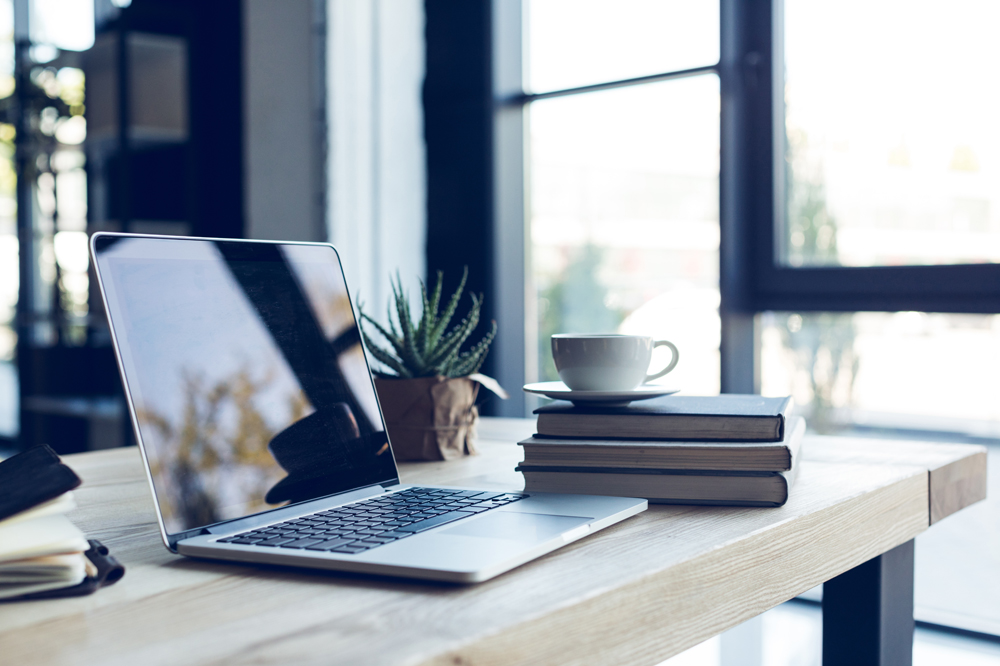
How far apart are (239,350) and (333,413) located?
106 mm

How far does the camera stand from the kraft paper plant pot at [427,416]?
104 cm

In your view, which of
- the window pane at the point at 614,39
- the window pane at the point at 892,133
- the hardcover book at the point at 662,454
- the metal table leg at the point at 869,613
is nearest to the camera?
the hardcover book at the point at 662,454

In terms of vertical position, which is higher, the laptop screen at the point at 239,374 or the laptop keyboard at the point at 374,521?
the laptop screen at the point at 239,374

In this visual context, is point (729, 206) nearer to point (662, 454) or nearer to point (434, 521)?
point (662, 454)

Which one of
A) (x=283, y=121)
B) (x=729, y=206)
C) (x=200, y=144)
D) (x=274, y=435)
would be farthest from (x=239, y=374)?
(x=200, y=144)

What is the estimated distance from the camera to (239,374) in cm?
70

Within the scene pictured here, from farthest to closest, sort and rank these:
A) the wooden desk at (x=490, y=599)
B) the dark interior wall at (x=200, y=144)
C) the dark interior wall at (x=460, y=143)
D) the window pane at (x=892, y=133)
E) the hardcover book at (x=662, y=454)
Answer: the dark interior wall at (x=200, y=144), the dark interior wall at (x=460, y=143), the window pane at (x=892, y=133), the hardcover book at (x=662, y=454), the wooden desk at (x=490, y=599)

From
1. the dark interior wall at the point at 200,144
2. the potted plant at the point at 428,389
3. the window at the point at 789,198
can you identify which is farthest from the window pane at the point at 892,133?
the dark interior wall at the point at 200,144

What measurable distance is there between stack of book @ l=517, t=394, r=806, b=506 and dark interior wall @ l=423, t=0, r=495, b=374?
177 centimetres

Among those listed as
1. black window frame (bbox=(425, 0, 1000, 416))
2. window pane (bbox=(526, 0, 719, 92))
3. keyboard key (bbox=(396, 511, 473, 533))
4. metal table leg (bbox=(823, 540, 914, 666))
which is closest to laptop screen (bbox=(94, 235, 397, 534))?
keyboard key (bbox=(396, 511, 473, 533))

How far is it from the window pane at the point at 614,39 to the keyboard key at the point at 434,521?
1.82 m

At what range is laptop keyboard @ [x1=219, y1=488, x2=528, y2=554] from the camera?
588 millimetres

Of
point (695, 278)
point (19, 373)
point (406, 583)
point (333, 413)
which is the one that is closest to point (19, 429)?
point (19, 373)

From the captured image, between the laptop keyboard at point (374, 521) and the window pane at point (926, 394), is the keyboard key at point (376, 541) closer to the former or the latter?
the laptop keyboard at point (374, 521)
